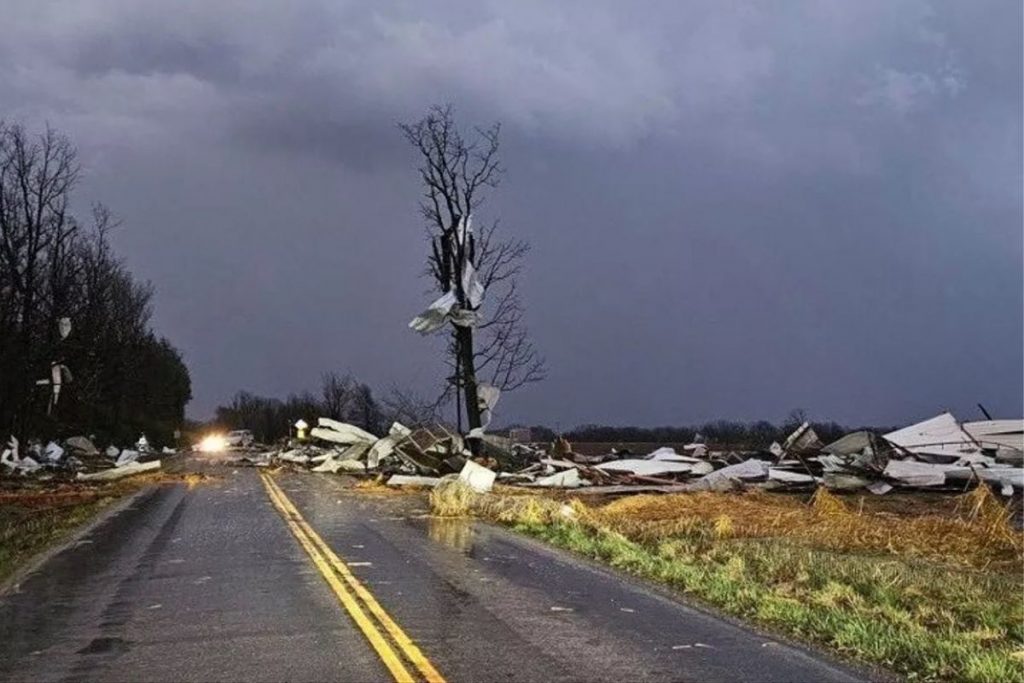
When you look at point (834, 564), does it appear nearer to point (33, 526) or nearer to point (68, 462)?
point (33, 526)

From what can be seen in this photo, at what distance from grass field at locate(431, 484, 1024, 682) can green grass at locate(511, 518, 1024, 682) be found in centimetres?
2

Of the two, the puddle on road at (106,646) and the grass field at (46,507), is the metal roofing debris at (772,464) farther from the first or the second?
the puddle on road at (106,646)

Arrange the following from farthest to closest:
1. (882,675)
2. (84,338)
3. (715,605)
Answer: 1. (84,338)
2. (715,605)
3. (882,675)

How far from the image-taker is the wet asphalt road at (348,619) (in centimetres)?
697

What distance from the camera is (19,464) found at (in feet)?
124

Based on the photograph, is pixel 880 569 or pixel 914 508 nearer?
pixel 880 569

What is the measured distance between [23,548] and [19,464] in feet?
84.3

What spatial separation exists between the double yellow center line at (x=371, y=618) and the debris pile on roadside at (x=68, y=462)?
23.5 meters

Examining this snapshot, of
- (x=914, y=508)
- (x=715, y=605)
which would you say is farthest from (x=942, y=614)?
(x=914, y=508)

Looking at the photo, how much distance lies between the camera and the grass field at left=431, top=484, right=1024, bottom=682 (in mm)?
8023

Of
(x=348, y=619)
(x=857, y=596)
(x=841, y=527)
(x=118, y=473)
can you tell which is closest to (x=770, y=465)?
(x=841, y=527)

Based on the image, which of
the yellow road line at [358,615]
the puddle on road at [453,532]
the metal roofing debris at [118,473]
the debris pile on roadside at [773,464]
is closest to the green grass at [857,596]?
the puddle on road at [453,532]

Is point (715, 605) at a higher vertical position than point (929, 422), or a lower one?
lower

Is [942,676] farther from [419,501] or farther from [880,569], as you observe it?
[419,501]
